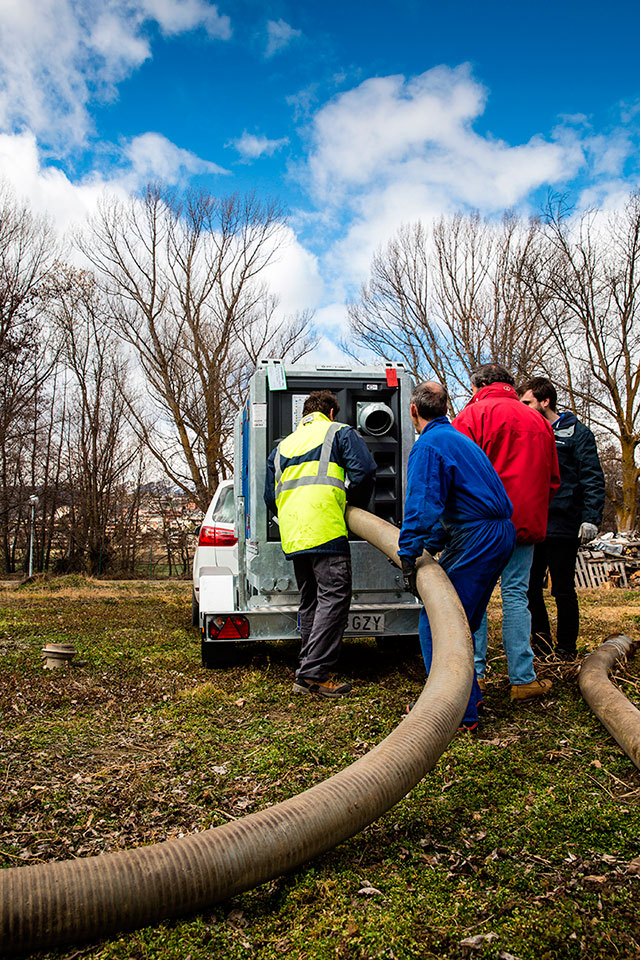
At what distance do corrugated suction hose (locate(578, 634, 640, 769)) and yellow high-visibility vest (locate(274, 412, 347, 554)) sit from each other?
1741 millimetres

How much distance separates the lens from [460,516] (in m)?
3.80

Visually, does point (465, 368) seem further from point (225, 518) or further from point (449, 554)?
point (449, 554)

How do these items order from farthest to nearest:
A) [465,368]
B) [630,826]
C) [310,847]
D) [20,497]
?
[465,368] → [20,497] → [630,826] → [310,847]

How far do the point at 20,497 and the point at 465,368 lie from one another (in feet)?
54.0

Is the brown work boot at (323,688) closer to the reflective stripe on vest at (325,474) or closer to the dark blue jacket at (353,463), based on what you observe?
the dark blue jacket at (353,463)

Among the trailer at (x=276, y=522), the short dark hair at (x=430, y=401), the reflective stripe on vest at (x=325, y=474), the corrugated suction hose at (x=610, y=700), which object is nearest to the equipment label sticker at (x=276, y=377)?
the trailer at (x=276, y=522)

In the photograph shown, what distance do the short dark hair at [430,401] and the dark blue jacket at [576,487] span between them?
1.63 meters

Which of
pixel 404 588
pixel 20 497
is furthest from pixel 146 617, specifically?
pixel 20 497

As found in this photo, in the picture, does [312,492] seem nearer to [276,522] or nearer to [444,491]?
[276,522]

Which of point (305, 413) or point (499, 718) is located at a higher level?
point (305, 413)

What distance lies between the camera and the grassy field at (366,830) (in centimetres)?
190

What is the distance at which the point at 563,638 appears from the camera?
5152mm

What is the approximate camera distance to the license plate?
5.21m

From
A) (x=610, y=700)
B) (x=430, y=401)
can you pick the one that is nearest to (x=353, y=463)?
(x=430, y=401)
